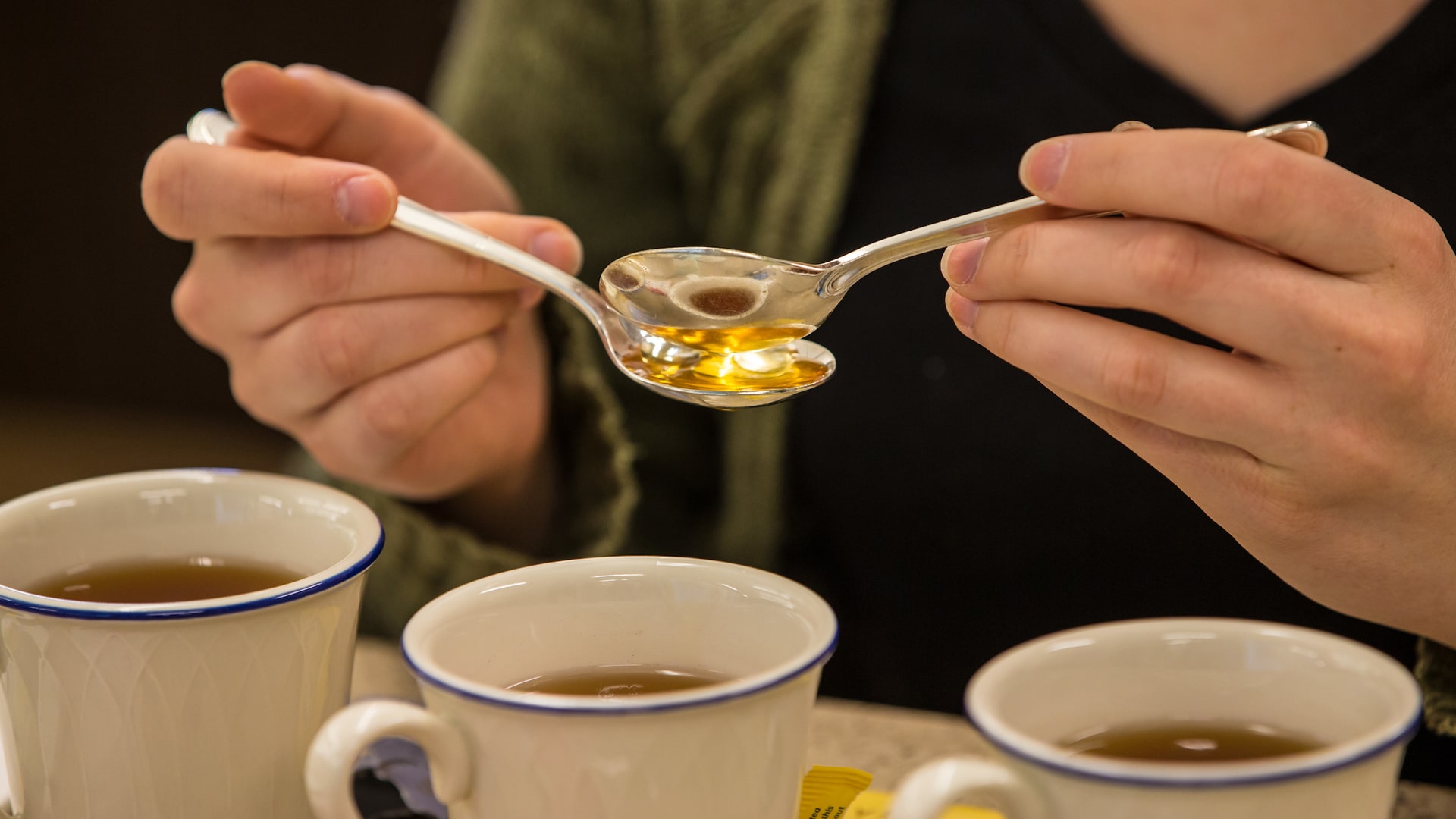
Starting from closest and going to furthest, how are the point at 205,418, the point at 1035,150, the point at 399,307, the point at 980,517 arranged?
the point at 1035,150
the point at 399,307
the point at 980,517
the point at 205,418

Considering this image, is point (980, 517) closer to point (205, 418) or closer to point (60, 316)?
point (205, 418)

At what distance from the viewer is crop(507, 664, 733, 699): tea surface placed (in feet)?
1.65

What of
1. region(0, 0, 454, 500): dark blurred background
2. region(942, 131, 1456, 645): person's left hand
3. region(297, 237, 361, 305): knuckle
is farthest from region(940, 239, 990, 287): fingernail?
region(0, 0, 454, 500): dark blurred background

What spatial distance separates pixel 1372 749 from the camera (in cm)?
36

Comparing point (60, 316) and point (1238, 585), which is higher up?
point (1238, 585)

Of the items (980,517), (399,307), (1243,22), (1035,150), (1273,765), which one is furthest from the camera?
(980,517)

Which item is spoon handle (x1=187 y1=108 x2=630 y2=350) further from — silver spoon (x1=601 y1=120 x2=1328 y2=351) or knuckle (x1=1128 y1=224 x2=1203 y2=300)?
knuckle (x1=1128 y1=224 x2=1203 y2=300)

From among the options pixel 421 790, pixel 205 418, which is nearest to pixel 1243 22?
pixel 421 790

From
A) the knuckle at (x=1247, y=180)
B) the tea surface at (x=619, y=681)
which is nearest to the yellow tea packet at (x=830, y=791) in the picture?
the tea surface at (x=619, y=681)

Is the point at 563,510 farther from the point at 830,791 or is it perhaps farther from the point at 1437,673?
the point at 1437,673

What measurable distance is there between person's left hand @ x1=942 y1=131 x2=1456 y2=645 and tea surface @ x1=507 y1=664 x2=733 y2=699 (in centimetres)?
18

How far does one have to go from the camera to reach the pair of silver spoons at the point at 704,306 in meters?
0.61

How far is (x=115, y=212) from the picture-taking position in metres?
2.71

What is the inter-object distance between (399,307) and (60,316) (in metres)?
2.48
